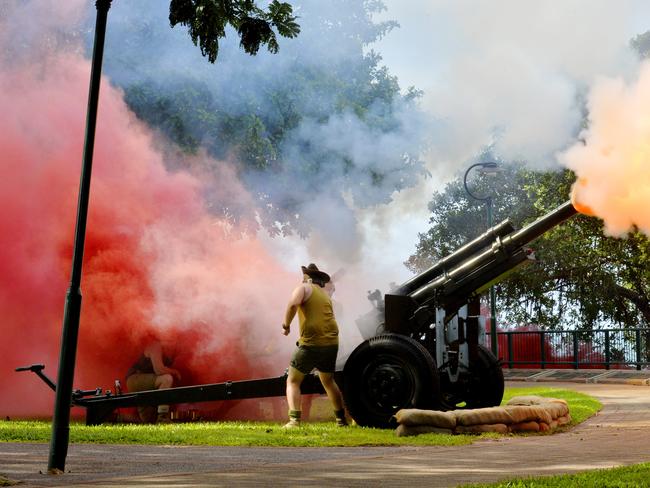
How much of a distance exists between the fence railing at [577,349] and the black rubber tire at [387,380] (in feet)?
64.4

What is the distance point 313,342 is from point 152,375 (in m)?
4.82

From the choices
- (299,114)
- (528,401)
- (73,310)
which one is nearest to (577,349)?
(299,114)

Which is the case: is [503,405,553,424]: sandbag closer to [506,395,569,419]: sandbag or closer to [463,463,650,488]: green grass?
[506,395,569,419]: sandbag

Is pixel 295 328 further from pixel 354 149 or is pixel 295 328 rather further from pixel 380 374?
pixel 354 149

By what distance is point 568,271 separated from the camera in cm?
3850

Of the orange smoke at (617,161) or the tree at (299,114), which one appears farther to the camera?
the tree at (299,114)

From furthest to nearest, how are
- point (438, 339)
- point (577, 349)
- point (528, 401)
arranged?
point (577, 349) < point (528, 401) < point (438, 339)

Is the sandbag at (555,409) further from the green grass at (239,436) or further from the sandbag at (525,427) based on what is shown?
the green grass at (239,436)

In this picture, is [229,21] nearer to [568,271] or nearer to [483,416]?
[483,416]

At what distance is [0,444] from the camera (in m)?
10.4

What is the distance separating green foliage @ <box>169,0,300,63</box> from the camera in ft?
25.2

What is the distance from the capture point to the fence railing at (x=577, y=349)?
30922 mm

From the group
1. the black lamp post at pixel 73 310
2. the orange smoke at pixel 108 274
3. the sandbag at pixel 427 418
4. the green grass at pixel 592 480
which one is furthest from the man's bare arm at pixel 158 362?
the green grass at pixel 592 480

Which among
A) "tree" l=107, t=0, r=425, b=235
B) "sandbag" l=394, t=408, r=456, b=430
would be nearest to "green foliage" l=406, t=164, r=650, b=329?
"tree" l=107, t=0, r=425, b=235
